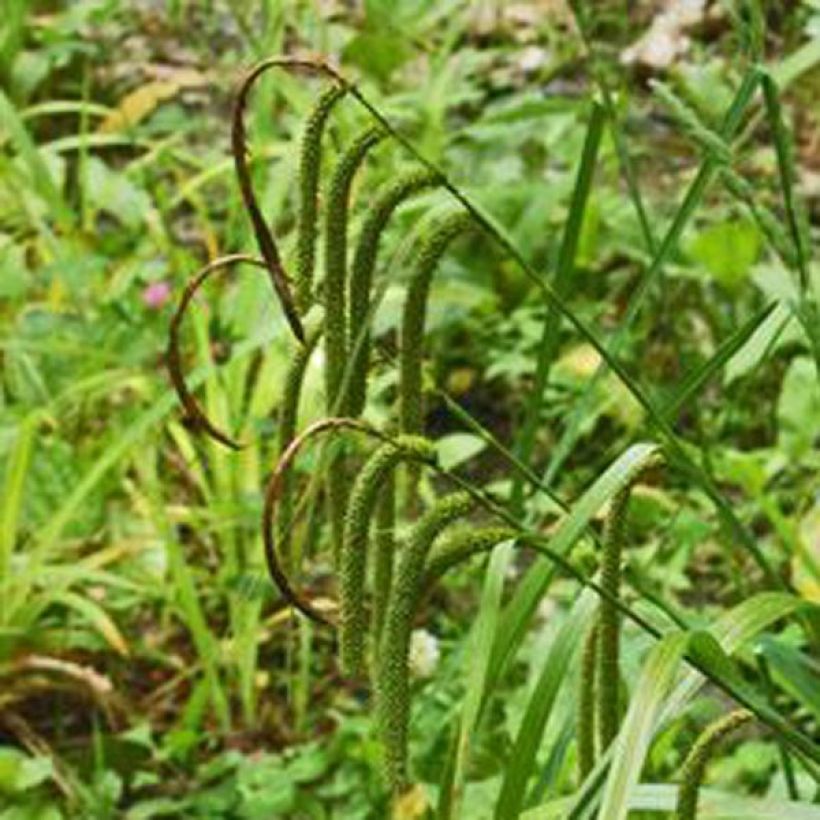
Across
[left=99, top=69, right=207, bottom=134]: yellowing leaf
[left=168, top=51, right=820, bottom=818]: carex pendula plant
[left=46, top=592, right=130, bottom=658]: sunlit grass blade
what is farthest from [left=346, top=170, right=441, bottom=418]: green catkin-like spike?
[left=99, top=69, right=207, bottom=134]: yellowing leaf

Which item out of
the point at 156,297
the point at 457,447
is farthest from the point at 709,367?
the point at 156,297

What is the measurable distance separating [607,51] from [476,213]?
3.28 m

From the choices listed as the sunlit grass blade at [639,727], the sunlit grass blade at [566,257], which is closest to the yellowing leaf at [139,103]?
the sunlit grass blade at [566,257]

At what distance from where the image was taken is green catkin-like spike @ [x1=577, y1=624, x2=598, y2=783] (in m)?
1.43

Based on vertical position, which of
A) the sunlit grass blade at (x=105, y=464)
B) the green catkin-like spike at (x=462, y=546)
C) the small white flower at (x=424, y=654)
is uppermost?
the green catkin-like spike at (x=462, y=546)

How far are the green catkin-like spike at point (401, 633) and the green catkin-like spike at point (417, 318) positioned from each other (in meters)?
0.11

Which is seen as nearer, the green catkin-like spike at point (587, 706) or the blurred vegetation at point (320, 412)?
the green catkin-like spike at point (587, 706)

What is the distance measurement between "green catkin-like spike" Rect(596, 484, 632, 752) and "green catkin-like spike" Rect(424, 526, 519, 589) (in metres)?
0.10

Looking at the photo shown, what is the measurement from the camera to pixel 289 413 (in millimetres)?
1367

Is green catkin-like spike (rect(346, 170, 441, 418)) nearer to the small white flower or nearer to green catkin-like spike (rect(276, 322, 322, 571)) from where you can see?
green catkin-like spike (rect(276, 322, 322, 571))

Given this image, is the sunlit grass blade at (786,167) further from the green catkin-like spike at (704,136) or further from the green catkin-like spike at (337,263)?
the green catkin-like spike at (337,263)

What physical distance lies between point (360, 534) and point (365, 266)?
167mm

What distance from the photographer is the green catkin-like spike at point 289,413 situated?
1324 mm

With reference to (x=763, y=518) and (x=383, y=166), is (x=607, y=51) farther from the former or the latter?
(x=763, y=518)
